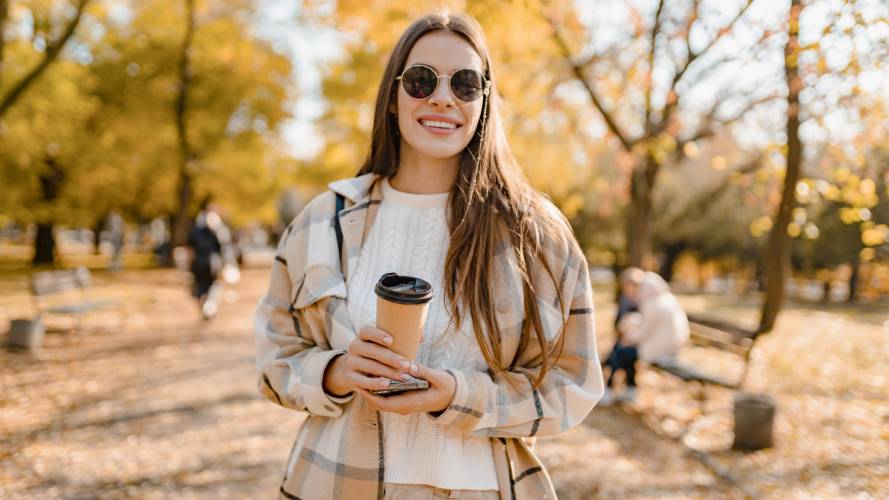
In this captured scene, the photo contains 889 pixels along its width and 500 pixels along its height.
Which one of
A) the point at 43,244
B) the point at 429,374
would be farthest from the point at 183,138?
the point at 429,374

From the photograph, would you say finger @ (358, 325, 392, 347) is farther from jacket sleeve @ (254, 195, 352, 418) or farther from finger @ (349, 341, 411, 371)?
jacket sleeve @ (254, 195, 352, 418)

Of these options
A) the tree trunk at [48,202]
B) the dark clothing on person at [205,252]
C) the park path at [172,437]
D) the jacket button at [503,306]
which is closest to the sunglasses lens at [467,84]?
the jacket button at [503,306]

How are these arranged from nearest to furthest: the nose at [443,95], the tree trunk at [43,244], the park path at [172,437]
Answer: the nose at [443,95] < the park path at [172,437] < the tree trunk at [43,244]

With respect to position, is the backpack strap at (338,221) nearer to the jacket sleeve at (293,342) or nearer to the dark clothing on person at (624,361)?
the jacket sleeve at (293,342)

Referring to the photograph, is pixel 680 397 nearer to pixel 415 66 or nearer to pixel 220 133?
pixel 415 66

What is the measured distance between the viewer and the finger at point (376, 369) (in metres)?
1.34

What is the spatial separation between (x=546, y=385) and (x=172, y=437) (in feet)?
16.4

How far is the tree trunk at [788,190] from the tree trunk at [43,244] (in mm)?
23859

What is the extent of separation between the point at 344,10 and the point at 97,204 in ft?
64.3

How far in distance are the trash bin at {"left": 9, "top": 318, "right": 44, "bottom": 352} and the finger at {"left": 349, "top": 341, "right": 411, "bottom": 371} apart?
889 cm

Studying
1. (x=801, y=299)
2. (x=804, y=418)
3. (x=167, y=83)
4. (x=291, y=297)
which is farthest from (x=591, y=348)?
(x=801, y=299)

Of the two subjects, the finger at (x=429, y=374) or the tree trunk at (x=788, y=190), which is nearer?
the finger at (x=429, y=374)

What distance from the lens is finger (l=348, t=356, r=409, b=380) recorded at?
1337mm

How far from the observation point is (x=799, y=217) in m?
6.88
